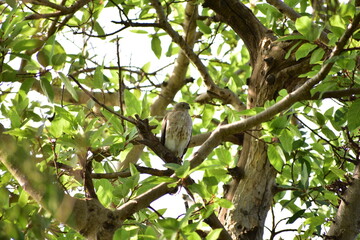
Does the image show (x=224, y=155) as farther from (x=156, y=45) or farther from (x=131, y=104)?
(x=156, y=45)

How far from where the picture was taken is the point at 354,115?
2.48 metres

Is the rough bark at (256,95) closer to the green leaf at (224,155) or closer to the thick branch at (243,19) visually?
the thick branch at (243,19)

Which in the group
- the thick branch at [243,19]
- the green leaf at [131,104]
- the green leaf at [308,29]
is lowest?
the green leaf at [131,104]

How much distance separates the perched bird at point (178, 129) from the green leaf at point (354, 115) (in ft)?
7.97

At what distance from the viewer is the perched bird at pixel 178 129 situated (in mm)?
4887

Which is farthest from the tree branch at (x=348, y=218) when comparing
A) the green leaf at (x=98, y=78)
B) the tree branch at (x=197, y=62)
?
the green leaf at (x=98, y=78)

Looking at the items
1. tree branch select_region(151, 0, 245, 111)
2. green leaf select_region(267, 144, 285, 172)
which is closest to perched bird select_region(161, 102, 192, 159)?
tree branch select_region(151, 0, 245, 111)

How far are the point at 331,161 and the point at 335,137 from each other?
0.25m

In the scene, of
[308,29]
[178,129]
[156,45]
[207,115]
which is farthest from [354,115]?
[178,129]

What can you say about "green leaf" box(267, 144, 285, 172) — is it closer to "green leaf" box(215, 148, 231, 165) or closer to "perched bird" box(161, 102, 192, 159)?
"green leaf" box(215, 148, 231, 165)

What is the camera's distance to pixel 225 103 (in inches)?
152

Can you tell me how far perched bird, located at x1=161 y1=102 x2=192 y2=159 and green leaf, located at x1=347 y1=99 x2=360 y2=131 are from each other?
243cm

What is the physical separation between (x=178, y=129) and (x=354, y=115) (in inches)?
104

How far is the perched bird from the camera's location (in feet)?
16.0
